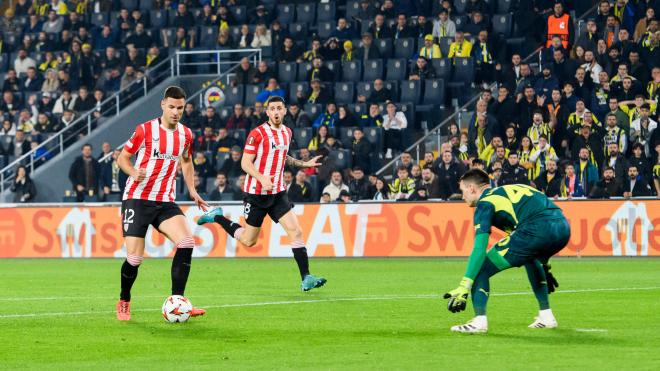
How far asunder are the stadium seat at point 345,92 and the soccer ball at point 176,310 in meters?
18.7

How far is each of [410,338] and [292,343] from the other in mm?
1011

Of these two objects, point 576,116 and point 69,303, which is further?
point 576,116

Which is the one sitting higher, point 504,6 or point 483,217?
point 504,6

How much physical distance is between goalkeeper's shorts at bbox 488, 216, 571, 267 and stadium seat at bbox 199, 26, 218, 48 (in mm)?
24936

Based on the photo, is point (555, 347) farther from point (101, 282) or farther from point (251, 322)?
point (101, 282)

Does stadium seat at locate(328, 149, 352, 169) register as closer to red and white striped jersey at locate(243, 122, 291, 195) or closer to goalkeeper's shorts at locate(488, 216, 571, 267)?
red and white striped jersey at locate(243, 122, 291, 195)

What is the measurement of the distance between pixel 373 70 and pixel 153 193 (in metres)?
18.4

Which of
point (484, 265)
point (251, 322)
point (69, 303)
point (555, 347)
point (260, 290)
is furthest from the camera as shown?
point (260, 290)

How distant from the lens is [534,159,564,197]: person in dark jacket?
25.3 m

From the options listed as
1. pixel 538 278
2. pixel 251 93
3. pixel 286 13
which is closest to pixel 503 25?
pixel 251 93

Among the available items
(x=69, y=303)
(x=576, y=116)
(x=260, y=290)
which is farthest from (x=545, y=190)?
(x=69, y=303)

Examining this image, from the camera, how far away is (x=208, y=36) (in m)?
35.2

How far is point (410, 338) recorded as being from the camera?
10.9 meters

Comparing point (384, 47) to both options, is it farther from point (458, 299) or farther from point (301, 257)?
point (458, 299)
